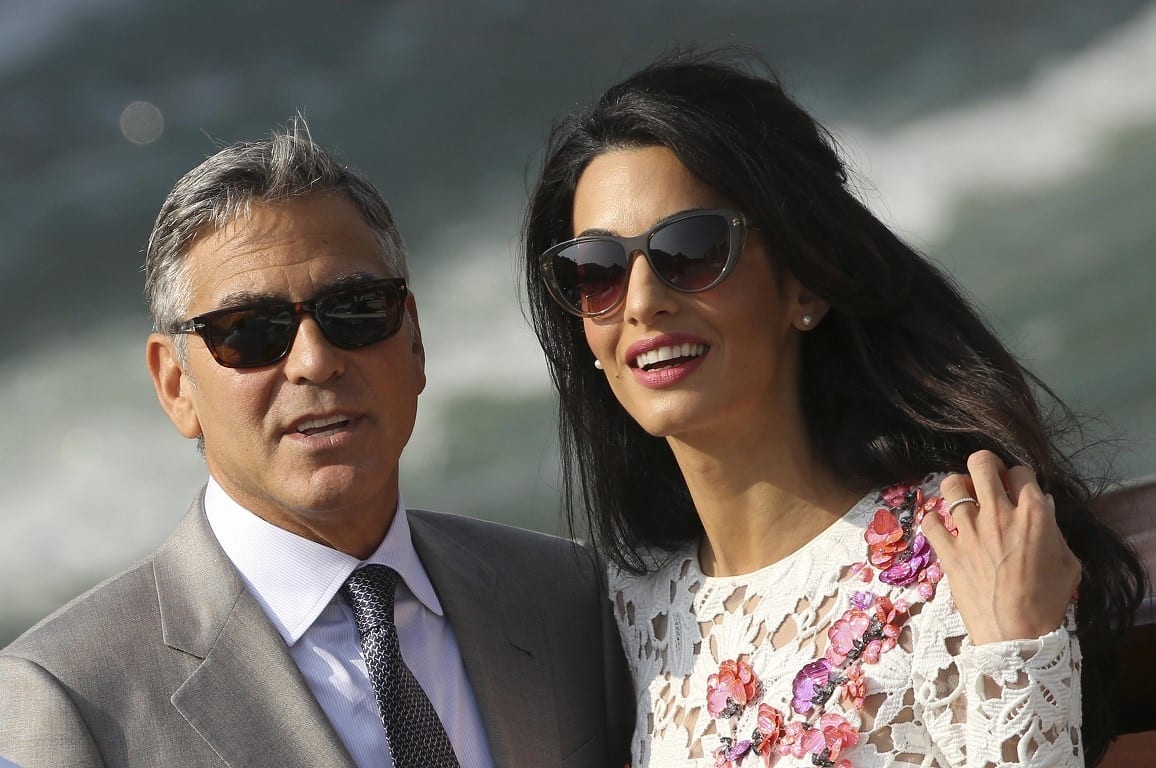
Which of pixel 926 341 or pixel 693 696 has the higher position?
pixel 926 341

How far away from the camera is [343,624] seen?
8.36 feet

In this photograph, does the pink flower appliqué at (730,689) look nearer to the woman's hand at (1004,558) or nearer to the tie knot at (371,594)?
the woman's hand at (1004,558)

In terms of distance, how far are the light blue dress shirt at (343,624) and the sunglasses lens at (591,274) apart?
2.04 feet

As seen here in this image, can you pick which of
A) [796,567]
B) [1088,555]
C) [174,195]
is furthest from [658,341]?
[174,195]

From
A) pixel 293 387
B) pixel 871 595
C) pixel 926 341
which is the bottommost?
pixel 871 595

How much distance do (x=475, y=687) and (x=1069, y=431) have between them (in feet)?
4.08

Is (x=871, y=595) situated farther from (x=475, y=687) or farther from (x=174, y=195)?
(x=174, y=195)

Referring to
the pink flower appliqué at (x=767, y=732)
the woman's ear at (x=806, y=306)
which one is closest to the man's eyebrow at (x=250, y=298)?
the woman's ear at (x=806, y=306)

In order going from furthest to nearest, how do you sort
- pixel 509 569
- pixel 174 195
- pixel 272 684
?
pixel 509 569 < pixel 174 195 < pixel 272 684

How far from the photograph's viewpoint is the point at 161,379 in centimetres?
280

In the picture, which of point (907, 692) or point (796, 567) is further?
point (796, 567)

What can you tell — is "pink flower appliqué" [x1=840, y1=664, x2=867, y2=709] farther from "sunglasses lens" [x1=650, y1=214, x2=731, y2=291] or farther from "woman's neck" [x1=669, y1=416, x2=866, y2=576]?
"sunglasses lens" [x1=650, y1=214, x2=731, y2=291]

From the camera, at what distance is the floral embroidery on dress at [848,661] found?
2213 millimetres

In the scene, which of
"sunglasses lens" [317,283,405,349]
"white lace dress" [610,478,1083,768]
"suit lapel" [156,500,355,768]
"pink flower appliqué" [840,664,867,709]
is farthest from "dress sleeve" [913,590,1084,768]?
"sunglasses lens" [317,283,405,349]
